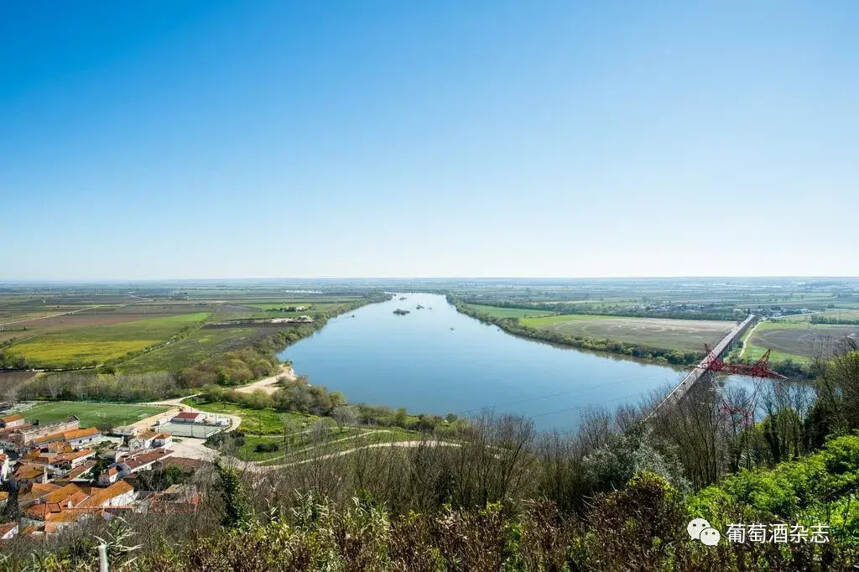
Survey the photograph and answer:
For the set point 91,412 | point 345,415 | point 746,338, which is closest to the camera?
point 345,415

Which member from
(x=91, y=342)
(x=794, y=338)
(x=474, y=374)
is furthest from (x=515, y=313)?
(x=91, y=342)

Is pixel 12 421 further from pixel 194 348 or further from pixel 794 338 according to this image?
pixel 794 338

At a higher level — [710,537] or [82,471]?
[710,537]

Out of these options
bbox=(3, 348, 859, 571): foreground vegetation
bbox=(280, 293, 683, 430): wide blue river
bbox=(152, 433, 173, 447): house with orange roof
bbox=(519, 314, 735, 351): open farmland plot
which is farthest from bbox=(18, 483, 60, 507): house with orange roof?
bbox=(519, 314, 735, 351): open farmland plot

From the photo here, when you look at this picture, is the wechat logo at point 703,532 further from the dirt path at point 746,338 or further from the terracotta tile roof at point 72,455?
the dirt path at point 746,338

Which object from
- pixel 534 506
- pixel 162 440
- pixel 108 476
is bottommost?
pixel 162 440

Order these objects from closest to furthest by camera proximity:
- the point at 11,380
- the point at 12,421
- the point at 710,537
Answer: the point at 710,537, the point at 12,421, the point at 11,380
